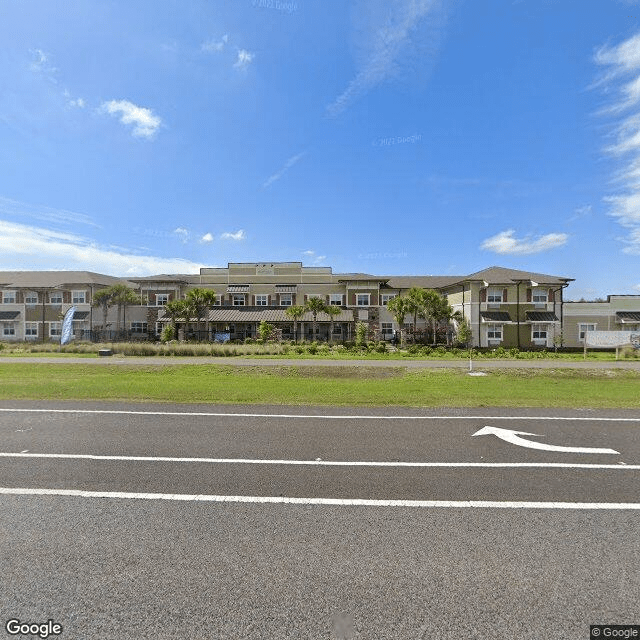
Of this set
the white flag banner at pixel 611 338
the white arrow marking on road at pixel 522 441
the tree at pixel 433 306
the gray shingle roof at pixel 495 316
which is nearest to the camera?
the white arrow marking on road at pixel 522 441

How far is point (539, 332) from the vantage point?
43.0 m

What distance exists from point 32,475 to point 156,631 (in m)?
4.07

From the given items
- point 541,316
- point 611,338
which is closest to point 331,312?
point 541,316

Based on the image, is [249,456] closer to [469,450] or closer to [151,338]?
[469,450]

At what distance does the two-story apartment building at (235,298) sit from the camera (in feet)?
163

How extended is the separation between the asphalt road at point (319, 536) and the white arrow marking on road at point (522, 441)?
14 cm

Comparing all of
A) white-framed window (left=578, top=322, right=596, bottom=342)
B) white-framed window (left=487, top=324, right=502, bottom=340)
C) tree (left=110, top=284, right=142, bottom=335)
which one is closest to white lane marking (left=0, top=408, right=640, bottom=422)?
white-framed window (left=487, top=324, right=502, bottom=340)

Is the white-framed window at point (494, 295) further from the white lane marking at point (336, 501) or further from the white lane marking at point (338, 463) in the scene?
the white lane marking at point (336, 501)

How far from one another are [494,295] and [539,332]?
6328mm

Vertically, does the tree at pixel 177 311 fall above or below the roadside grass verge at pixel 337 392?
above

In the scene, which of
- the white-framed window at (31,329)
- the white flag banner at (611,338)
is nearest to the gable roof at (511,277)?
the white flag banner at (611,338)

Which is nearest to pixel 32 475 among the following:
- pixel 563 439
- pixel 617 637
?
pixel 617 637

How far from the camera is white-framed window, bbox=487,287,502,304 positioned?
4331cm

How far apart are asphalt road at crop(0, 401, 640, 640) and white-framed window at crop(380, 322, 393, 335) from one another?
142ft
